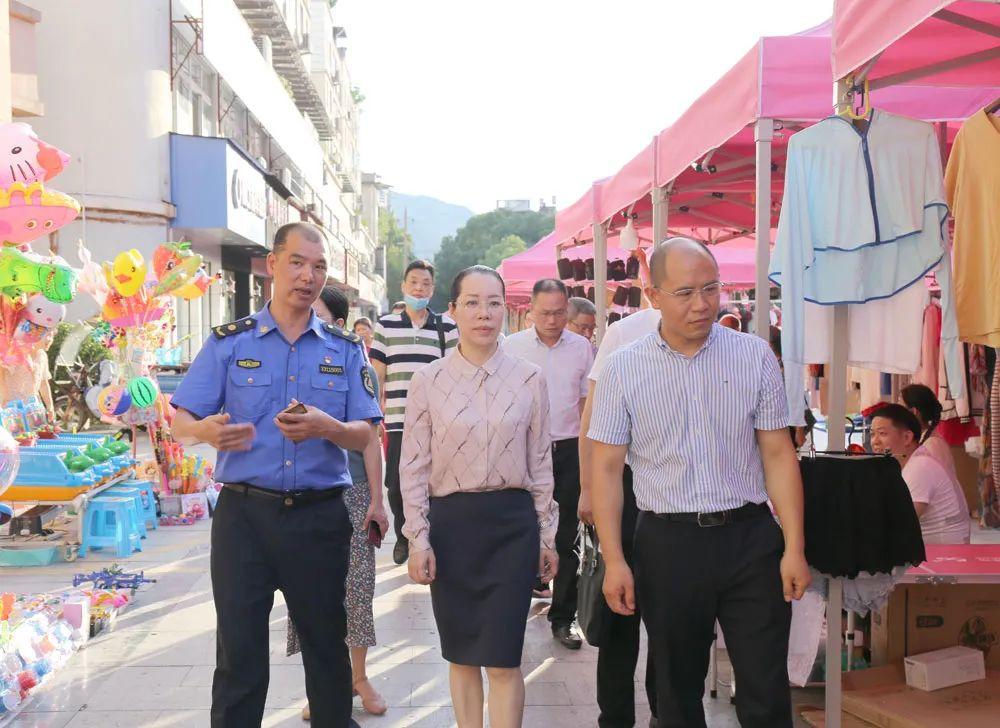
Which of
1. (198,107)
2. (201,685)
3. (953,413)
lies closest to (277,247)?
(201,685)

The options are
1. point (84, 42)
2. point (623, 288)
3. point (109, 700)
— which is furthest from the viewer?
point (84, 42)

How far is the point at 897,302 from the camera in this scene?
389cm

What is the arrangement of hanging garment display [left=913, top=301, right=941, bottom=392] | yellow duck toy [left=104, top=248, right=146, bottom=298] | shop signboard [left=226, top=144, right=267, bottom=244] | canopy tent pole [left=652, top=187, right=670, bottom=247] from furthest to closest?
shop signboard [left=226, top=144, right=267, bottom=244], yellow duck toy [left=104, top=248, right=146, bottom=298], hanging garment display [left=913, top=301, right=941, bottom=392], canopy tent pole [left=652, top=187, right=670, bottom=247]

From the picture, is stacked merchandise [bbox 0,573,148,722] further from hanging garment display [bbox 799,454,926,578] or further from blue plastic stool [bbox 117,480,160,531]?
hanging garment display [bbox 799,454,926,578]

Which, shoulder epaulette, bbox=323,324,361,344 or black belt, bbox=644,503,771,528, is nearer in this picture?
black belt, bbox=644,503,771,528

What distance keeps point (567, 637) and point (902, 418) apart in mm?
2188

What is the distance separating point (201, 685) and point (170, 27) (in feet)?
51.6

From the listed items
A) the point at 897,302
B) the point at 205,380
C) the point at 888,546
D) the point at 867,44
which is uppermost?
the point at 867,44

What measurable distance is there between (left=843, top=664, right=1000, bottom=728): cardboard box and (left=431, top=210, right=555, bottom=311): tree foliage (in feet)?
314

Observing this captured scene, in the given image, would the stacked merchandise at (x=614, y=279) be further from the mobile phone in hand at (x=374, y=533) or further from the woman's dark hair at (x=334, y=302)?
the mobile phone in hand at (x=374, y=533)

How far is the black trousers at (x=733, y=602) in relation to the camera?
3.14 m

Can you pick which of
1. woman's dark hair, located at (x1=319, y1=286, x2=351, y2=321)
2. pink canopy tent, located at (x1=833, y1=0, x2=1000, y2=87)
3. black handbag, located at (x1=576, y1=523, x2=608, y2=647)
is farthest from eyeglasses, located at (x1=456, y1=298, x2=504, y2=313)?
woman's dark hair, located at (x1=319, y1=286, x2=351, y2=321)

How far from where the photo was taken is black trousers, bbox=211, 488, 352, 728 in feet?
11.3

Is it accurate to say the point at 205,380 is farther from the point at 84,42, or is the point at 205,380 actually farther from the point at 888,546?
the point at 84,42
